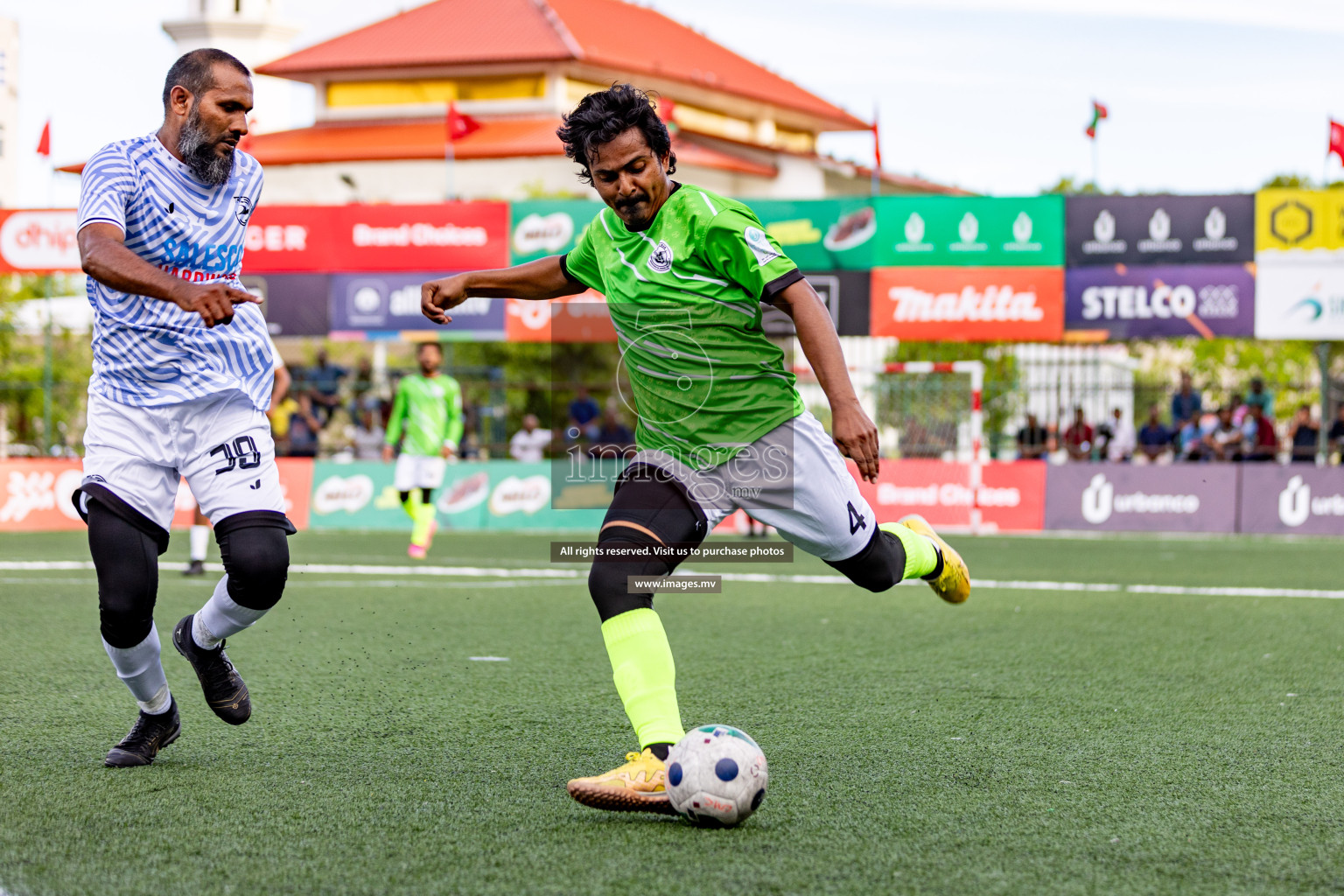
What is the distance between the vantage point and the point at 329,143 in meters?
57.3

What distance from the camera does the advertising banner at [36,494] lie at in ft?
62.6

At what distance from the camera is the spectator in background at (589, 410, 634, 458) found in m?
18.5

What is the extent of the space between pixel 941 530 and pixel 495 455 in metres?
6.12

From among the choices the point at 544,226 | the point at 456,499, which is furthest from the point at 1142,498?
the point at 456,499

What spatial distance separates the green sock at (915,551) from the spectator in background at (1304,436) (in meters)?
15.6

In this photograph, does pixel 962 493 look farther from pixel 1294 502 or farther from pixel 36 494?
pixel 36 494

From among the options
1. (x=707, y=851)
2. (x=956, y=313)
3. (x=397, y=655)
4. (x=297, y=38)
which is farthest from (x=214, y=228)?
(x=297, y=38)

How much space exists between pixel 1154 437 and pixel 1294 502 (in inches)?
79.6

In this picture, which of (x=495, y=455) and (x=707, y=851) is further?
(x=495, y=455)

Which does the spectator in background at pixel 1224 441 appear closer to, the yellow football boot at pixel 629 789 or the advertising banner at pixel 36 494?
the advertising banner at pixel 36 494

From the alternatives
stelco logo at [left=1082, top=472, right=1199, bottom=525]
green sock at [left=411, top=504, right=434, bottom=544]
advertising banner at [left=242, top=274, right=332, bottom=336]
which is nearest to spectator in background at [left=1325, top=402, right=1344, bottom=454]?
stelco logo at [left=1082, top=472, right=1199, bottom=525]

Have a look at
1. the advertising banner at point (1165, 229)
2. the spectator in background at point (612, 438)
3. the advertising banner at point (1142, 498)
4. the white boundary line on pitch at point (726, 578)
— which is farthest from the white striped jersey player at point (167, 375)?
the advertising banner at point (1142, 498)

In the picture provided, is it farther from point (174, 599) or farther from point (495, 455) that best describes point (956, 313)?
point (174, 599)

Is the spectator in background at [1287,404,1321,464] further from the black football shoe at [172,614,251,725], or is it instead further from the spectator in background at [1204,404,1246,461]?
the black football shoe at [172,614,251,725]
